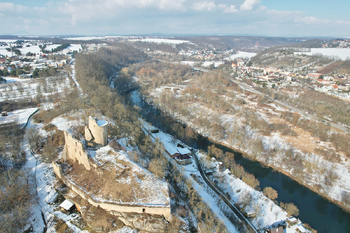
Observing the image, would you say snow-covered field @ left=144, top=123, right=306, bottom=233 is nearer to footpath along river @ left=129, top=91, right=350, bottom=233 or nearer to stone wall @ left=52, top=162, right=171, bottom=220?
footpath along river @ left=129, top=91, right=350, bottom=233

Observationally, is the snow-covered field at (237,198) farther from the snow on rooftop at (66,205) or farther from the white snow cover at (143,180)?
the snow on rooftop at (66,205)

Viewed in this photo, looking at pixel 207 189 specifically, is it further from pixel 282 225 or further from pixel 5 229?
pixel 5 229

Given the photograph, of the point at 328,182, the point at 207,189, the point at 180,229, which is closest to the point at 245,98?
the point at 328,182

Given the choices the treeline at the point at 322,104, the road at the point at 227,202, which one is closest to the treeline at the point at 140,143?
the road at the point at 227,202

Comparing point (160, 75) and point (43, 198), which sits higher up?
point (160, 75)

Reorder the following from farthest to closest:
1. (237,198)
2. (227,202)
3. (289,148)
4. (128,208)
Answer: (289,148) → (237,198) → (227,202) → (128,208)

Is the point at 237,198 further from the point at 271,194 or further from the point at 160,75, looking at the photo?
the point at 160,75

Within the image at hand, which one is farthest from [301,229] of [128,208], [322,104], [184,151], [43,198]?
[322,104]

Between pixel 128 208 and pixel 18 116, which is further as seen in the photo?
pixel 18 116
